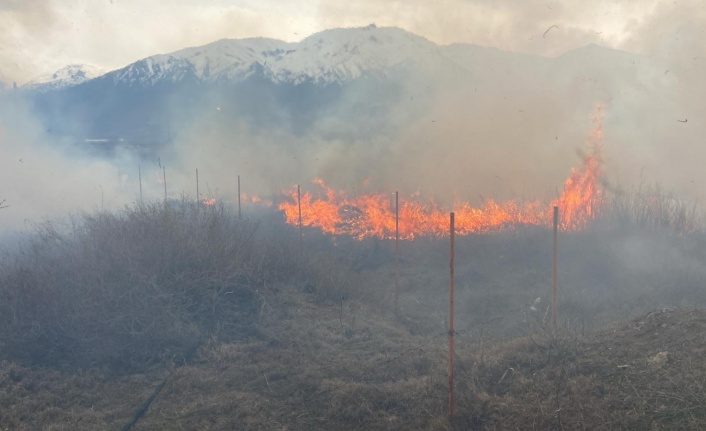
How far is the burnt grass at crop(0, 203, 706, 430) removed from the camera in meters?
6.58

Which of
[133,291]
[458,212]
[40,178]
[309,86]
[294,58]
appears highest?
[294,58]

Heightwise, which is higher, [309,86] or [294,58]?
[294,58]

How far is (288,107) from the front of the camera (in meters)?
52.7

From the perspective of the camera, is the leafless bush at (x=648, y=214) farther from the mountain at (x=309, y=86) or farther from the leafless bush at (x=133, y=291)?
the leafless bush at (x=133, y=291)

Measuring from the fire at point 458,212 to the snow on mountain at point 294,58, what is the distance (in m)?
29.5

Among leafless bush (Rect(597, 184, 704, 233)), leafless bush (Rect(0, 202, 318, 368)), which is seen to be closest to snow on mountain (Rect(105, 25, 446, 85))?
leafless bush (Rect(597, 184, 704, 233))

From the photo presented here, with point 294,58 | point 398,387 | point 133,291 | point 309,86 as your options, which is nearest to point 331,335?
point 398,387

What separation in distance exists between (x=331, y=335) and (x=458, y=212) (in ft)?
36.8

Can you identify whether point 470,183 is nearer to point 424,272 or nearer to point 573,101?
point 573,101

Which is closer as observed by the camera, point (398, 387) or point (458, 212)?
point (398, 387)

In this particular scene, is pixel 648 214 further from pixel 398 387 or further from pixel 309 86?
pixel 309 86

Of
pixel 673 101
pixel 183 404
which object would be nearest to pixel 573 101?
pixel 673 101

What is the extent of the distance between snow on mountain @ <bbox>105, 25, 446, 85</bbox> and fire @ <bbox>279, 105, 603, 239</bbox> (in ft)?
96.9

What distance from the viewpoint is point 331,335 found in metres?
10.9
